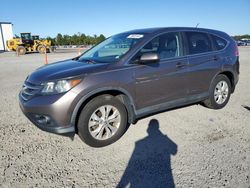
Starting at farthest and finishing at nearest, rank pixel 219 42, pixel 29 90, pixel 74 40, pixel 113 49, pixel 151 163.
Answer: pixel 74 40
pixel 219 42
pixel 113 49
pixel 29 90
pixel 151 163

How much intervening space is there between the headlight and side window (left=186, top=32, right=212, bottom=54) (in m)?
2.39

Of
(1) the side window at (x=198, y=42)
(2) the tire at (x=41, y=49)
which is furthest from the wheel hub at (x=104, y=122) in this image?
(2) the tire at (x=41, y=49)

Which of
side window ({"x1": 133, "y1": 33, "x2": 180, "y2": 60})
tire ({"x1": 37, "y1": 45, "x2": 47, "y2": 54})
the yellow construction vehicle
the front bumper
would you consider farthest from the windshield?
tire ({"x1": 37, "y1": 45, "x2": 47, "y2": 54})

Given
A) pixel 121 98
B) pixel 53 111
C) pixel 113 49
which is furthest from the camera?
pixel 113 49

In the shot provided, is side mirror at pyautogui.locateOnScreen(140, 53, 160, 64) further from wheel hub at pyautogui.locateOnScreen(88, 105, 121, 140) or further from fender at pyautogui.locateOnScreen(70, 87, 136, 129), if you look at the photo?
wheel hub at pyautogui.locateOnScreen(88, 105, 121, 140)

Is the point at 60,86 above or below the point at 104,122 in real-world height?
above

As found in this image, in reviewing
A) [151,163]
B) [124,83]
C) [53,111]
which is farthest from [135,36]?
[151,163]

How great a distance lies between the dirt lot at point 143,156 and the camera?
2.49 meters

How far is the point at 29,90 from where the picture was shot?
3.28 meters

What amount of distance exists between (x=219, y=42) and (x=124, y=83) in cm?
269

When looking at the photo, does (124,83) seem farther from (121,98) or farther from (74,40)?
(74,40)

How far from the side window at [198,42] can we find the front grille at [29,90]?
9.34 feet

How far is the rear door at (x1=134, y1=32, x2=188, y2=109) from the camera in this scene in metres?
3.51

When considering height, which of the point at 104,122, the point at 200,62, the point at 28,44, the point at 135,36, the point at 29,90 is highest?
the point at 28,44
